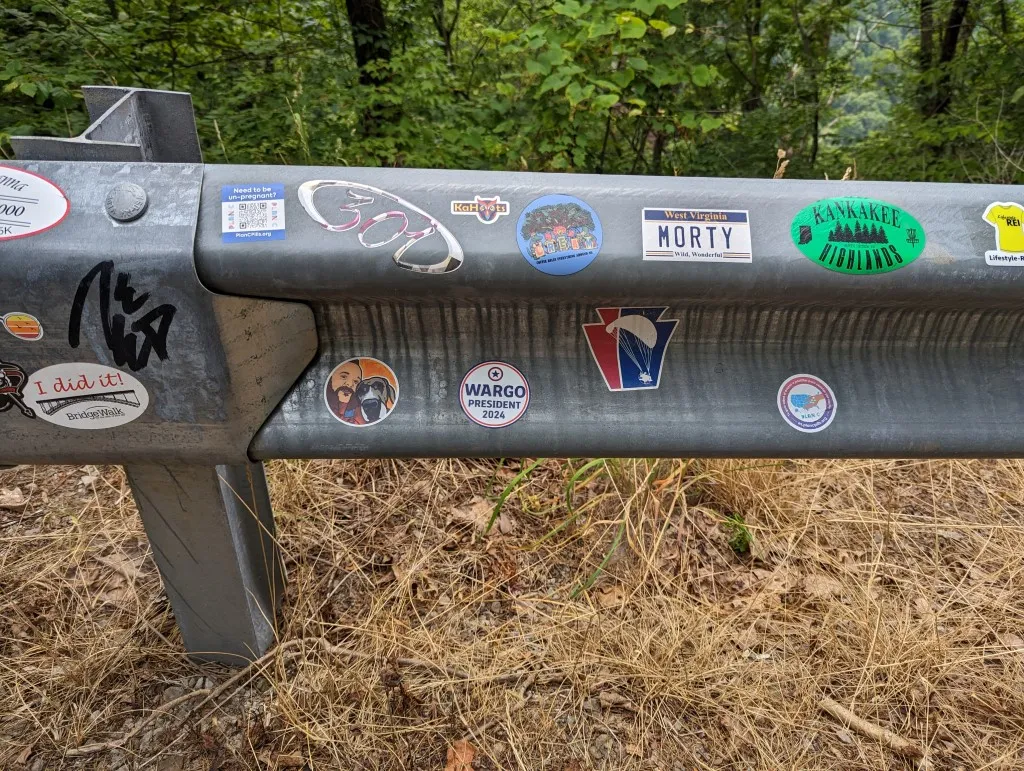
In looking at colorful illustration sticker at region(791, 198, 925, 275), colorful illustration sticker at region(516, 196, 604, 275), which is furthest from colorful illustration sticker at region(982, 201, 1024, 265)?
colorful illustration sticker at region(516, 196, 604, 275)

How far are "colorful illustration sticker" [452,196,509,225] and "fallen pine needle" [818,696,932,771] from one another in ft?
5.16

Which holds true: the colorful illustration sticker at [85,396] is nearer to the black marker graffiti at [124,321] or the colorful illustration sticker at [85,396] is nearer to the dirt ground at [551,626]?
the black marker graffiti at [124,321]

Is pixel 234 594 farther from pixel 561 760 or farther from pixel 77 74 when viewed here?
pixel 77 74

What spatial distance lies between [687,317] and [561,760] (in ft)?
3.80

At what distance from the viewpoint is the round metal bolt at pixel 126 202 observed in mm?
1191

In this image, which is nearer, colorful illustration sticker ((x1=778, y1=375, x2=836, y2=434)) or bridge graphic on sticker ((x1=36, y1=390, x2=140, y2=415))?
bridge graphic on sticker ((x1=36, y1=390, x2=140, y2=415))

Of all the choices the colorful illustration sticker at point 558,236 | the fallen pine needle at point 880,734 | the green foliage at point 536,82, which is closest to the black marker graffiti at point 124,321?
the colorful illustration sticker at point 558,236

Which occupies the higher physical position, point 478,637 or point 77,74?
point 77,74

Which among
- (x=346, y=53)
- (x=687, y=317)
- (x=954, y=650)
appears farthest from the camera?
(x=346, y=53)

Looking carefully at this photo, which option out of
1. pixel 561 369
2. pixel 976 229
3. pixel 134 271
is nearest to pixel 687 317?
pixel 561 369

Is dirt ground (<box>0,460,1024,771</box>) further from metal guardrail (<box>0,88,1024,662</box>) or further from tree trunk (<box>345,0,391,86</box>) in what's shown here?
tree trunk (<box>345,0,391,86</box>)

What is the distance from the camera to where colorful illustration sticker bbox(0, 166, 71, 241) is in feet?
3.82

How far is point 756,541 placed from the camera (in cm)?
231

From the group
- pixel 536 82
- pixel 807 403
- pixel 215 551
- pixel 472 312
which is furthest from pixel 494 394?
pixel 536 82
